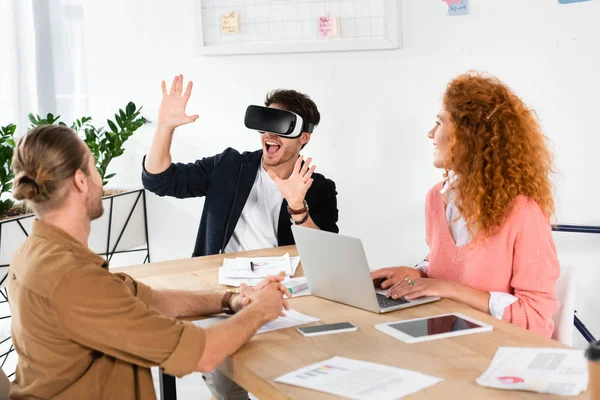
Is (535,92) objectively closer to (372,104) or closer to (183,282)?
(372,104)

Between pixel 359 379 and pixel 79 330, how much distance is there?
0.56 m

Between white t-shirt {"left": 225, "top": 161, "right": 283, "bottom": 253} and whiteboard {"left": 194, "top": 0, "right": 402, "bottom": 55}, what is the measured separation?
30.3 inches

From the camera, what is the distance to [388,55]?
334 cm

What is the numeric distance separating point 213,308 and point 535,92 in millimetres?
1667

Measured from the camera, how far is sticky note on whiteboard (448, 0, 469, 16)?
3.12 m

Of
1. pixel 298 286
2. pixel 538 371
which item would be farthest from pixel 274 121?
pixel 538 371

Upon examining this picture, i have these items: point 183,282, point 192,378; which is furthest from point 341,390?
point 192,378

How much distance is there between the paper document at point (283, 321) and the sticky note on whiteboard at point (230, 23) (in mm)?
1965

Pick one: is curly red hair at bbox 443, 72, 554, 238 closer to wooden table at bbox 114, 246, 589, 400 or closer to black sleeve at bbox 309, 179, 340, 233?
wooden table at bbox 114, 246, 589, 400

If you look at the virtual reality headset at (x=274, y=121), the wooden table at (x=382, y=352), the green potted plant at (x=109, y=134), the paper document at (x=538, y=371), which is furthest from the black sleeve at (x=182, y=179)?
the paper document at (x=538, y=371)

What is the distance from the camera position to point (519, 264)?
83.4 inches

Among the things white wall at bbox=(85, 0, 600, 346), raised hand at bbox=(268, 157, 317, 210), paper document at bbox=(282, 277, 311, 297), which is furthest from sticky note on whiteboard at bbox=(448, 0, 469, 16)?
paper document at bbox=(282, 277, 311, 297)

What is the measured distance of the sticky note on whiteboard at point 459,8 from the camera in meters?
3.12

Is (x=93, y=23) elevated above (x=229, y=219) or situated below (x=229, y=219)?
above
